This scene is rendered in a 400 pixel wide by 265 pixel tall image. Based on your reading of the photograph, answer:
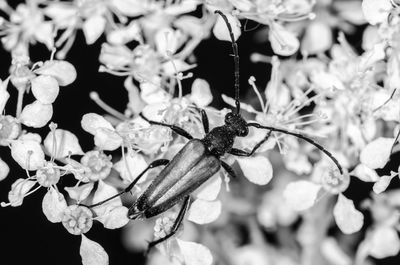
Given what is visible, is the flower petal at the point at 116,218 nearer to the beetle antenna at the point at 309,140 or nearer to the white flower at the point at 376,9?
the beetle antenna at the point at 309,140

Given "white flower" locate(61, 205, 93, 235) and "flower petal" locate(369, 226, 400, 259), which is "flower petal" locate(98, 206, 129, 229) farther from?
"flower petal" locate(369, 226, 400, 259)

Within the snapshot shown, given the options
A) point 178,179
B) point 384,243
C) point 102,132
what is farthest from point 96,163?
point 384,243

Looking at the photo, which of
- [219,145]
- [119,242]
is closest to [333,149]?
[219,145]

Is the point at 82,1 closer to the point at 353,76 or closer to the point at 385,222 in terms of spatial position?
the point at 353,76

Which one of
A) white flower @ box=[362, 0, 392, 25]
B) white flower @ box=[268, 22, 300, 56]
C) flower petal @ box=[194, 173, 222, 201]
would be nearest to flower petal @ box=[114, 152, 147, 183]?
flower petal @ box=[194, 173, 222, 201]

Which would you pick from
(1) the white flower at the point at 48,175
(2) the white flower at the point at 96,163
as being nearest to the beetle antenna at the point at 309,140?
(2) the white flower at the point at 96,163

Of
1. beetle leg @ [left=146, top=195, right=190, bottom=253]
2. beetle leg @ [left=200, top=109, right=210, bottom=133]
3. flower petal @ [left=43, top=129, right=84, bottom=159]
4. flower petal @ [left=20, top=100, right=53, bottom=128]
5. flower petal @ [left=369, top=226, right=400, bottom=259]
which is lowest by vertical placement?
flower petal @ [left=369, top=226, right=400, bottom=259]

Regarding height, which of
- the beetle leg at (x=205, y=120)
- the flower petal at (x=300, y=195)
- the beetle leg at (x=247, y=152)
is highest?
the beetle leg at (x=205, y=120)

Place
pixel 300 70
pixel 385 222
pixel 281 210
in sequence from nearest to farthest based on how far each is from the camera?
pixel 300 70 → pixel 385 222 → pixel 281 210

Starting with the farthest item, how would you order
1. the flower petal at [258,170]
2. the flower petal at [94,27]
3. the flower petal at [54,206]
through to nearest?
1. the flower petal at [94,27]
2. the flower petal at [258,170]
3. the flower petal at [54,206]
